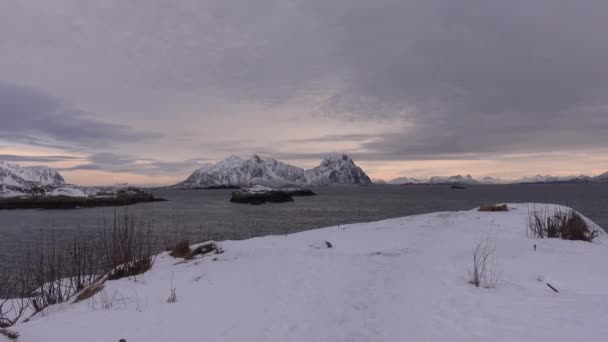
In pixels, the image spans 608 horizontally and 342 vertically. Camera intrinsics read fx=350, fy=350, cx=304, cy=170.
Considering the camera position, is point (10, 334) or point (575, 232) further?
point (575, 232)

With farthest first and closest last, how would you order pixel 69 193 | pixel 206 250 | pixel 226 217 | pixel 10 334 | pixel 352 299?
1. pixel 69 193
2. pixel 226 217
3. pixel 206 250
4. pixel 352 299
5. pixel 10 334

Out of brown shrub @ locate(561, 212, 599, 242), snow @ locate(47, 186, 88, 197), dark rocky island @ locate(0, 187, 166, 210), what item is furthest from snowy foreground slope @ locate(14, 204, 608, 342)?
snow @ locate(47, 186, 88, 197)

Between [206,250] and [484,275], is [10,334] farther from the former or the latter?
[484,275]

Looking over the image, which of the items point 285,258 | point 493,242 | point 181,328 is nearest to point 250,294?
point 181,328

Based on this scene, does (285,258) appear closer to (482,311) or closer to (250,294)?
(250,294)

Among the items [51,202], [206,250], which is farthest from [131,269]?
[51,202]

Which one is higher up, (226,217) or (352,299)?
(352,299)

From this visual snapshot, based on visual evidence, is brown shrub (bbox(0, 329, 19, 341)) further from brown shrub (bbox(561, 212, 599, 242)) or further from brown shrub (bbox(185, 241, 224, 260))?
brown shrub (bbox(561, 212, 599, 242))

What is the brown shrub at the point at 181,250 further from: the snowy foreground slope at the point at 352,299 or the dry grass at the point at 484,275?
the dry grass at the point at 484,275

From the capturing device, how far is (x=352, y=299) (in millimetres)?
6285

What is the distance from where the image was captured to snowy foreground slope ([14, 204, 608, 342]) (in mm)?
4805

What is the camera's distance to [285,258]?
9.43 m

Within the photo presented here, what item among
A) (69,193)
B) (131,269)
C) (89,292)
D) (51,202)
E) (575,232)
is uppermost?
(69,193)

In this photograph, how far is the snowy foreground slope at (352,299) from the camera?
4.80 m
